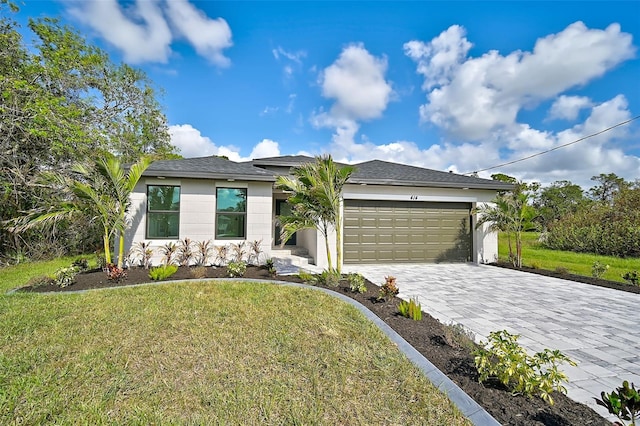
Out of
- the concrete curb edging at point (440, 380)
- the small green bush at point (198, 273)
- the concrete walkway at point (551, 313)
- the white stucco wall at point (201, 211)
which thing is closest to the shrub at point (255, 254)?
the white stucco wall at point (201, 211)

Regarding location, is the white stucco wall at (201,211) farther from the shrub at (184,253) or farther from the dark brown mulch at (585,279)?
the dark brown mulch at (585,279)

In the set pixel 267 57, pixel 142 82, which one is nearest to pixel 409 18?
pixel 267 57

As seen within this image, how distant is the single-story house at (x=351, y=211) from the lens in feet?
27.3

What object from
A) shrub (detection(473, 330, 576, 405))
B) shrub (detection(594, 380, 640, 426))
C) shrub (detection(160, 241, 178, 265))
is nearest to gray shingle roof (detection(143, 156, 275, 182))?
shrub (detection(160, 241, 178, 265))

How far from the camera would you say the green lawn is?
2.28 metres

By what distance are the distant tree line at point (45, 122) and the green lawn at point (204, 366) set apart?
15.3 feet

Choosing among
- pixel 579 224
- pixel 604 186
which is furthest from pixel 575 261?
pixel 604 186

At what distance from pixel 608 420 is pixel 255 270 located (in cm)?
695

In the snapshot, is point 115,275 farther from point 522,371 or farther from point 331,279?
point 522,371

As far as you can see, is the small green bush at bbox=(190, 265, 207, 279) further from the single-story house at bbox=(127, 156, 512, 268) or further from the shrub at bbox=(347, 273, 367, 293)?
the shrub at bbox=(347, 273, 367, 293)

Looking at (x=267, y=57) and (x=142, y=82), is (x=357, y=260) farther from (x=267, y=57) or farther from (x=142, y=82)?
(x=142, y=82)

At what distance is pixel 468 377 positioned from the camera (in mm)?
2695

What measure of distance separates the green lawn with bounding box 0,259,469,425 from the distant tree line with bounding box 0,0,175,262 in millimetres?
4650

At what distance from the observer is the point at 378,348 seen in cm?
338
